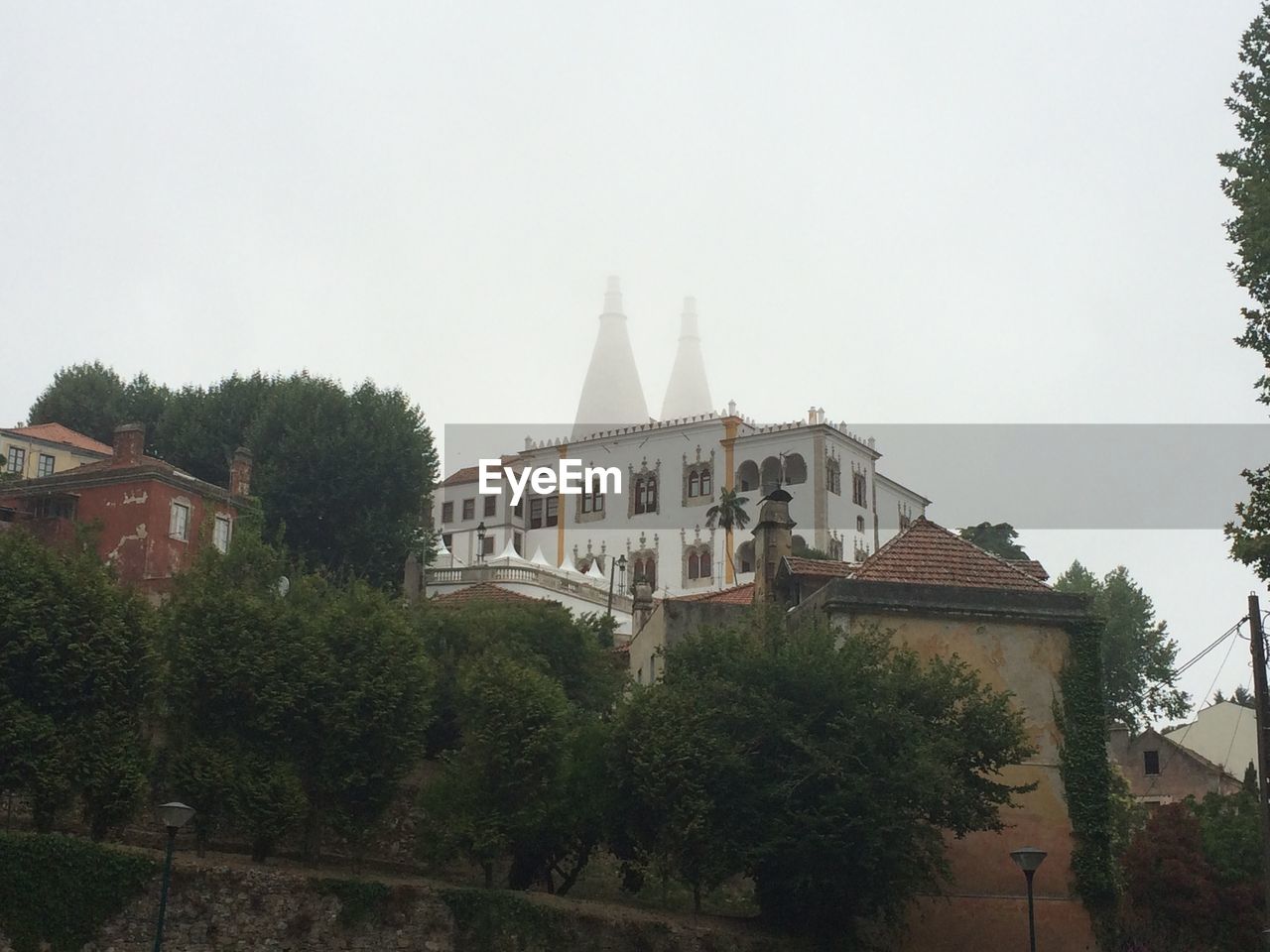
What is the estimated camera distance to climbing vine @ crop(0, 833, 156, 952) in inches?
1073

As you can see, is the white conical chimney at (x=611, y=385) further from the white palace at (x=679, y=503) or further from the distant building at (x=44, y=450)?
the distant building at (x=44, y=450)

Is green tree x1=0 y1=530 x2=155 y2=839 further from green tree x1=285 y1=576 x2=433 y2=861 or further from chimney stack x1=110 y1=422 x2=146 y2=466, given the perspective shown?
chimney stack x1=110 y1=422 x2=146 y2=466

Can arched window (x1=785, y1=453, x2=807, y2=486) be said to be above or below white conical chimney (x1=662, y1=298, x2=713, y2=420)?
below

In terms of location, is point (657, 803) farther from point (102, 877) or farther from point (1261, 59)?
point (1261, 59)

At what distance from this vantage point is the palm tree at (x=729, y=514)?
77688mm

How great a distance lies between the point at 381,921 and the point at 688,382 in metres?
70.3

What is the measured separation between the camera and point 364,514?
58.5 m

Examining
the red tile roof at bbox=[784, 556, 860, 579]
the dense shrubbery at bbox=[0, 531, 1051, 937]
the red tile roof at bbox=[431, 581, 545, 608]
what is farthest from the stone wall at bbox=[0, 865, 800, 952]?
the red tile roof at bbox=[431, 581, 545, 608]

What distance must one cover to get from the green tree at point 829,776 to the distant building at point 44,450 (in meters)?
35.7

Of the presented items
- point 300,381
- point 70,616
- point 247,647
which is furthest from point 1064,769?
point 300,381

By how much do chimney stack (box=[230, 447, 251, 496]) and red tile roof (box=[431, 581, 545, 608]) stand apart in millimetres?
6985

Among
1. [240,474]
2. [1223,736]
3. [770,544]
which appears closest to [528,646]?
[770,544]

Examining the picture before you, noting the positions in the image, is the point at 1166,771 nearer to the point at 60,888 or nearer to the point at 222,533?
the point at 222,533

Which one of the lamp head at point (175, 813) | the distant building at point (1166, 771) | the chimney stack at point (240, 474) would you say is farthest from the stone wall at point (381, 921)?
the distant building at point (1166, 771)
